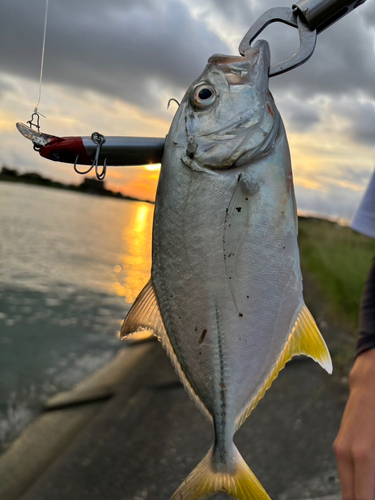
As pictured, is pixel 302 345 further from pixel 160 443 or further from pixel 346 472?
pixel 160 443

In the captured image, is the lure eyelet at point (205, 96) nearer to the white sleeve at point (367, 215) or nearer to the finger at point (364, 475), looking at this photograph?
the white sleeve at point (367, 215)

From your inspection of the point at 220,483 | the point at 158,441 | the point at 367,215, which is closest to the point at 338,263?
the point at 158,441

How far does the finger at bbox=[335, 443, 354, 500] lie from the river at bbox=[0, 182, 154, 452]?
1844mm

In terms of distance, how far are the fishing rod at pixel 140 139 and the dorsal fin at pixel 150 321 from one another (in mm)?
527

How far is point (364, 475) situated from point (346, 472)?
0.31 ft

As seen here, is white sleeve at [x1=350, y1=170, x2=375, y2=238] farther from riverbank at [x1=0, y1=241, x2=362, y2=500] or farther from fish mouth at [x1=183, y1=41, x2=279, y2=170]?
riverbank at [x1=0, y1=241, x2=362, y2=500]

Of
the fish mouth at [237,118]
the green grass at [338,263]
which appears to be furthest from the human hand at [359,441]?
the green grass at [338,263]

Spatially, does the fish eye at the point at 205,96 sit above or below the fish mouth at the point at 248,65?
below

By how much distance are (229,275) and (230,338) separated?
25cm

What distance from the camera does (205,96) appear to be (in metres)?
1.50

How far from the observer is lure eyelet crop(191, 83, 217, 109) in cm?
149

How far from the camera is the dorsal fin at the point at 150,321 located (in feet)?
5.18

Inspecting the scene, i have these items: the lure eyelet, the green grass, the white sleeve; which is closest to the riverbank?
the green grass

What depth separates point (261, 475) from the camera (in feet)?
12.3
